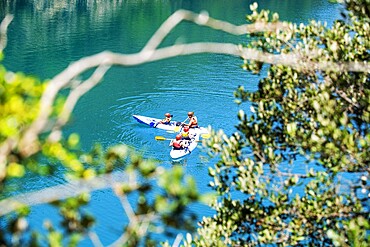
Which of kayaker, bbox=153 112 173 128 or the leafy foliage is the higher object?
the leafy foliage

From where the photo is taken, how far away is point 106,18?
35844 mm

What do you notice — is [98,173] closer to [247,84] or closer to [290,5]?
[247,84]

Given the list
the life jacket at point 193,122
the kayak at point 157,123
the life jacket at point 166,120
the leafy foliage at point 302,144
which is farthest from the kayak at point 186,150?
Answer: the leafy foliage at point 302,144

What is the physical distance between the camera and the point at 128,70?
26.0 m

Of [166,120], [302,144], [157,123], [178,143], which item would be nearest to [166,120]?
[166,120]

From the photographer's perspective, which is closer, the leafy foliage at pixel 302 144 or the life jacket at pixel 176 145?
the leafy foliage at pixel 302 144

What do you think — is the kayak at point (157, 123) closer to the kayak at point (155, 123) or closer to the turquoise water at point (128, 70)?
the kayak at point (155, 123)

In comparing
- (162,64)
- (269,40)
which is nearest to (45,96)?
(269,40)

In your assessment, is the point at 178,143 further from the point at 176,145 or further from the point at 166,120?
the point at 166,120

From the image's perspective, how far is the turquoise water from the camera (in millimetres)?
17781

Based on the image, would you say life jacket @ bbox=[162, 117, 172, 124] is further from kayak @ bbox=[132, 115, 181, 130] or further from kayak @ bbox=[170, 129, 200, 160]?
kayak @ bbox=[170, 129, 200, 160]

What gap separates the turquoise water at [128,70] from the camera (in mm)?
17781

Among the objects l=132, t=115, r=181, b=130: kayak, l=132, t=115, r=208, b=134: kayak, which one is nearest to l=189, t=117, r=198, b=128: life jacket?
l=132, t=115, r=208, b=134: kayak

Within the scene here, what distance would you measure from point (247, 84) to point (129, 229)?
21.0 m
